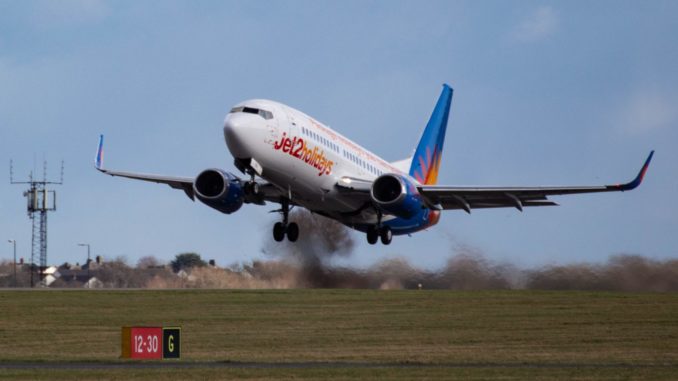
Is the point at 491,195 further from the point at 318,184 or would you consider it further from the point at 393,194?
the point at 318,184

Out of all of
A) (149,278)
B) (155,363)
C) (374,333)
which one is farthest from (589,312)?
(149,278)

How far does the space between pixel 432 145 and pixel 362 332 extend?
1328cm

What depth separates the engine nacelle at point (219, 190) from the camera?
4784cm

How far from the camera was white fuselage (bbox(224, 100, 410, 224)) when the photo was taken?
43094 millimetres

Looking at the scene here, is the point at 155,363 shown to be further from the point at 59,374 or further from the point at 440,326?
the point at 440,326

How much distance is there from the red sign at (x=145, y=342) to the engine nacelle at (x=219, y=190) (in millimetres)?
9784

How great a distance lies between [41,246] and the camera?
10688 centimetres

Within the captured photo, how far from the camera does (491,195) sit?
50562 mm

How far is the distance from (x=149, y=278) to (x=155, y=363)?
51.9 meters

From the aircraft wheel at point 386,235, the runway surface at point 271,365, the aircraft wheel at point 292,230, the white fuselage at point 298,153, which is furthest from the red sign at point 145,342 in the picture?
the aircraft wheel at point 386,235

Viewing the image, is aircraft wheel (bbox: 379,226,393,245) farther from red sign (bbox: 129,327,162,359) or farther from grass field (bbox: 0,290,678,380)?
red sign (bbox: 129,327,162,359)

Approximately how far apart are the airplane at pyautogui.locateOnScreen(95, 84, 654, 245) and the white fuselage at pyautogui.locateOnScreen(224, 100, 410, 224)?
0.03m

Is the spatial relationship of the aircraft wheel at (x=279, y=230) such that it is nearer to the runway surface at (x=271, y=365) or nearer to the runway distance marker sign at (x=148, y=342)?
the runway surface at (x=271, y=365)

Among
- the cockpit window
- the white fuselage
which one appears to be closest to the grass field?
the white fuselage
